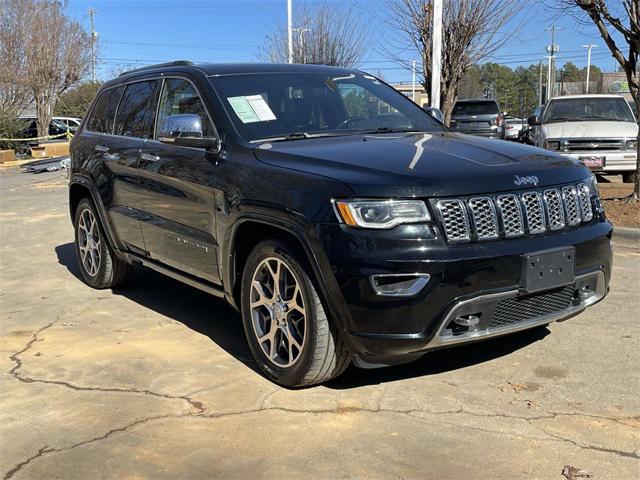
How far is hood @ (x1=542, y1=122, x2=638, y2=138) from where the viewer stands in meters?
11.9

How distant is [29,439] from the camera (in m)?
3.42

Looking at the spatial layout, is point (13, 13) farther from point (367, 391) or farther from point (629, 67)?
point (367, 391)

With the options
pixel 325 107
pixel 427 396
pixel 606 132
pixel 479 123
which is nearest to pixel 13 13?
pixel 479 123

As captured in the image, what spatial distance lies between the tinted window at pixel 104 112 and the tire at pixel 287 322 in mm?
2713

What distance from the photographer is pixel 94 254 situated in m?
6.30

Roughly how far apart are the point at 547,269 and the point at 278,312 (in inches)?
57.9

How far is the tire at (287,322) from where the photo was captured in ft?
11.7

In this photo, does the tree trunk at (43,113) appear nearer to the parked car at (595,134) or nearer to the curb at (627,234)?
the parked car at (595,134)

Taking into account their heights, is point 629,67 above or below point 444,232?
above

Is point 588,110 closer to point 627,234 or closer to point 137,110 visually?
point 627,234

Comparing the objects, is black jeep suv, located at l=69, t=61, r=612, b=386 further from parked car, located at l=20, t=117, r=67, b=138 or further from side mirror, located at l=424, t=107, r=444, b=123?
parked car, located at l=20, t=117, r=67, b=138

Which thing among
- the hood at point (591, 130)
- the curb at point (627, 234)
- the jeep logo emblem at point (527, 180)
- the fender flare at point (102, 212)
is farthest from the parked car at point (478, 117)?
the jeep logo emblem at point (527, 180)

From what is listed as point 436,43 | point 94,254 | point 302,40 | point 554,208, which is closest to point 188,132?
point 554,208

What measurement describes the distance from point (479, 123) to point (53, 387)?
19.2 meters
